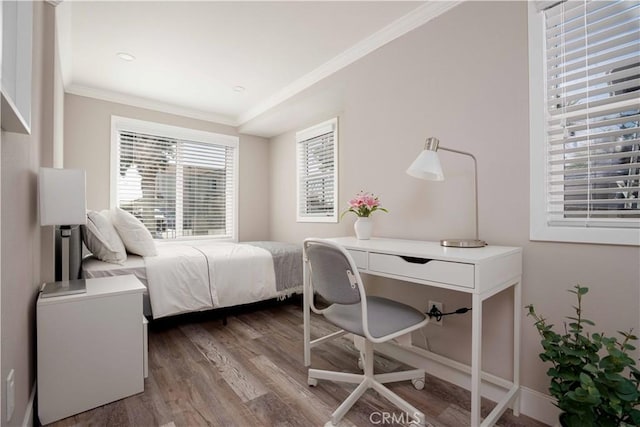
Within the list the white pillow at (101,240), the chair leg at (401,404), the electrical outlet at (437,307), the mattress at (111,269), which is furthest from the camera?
the white pillow at (101,240)

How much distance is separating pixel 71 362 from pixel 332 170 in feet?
8.94

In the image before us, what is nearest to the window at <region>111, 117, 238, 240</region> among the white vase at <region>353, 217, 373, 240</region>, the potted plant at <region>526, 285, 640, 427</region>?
the white vase at <region>353, 217, 373, 240</region>

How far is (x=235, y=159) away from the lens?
4.32m

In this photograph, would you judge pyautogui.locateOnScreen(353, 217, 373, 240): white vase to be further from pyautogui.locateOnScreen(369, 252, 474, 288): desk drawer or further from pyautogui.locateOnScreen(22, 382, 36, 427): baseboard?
pyautogui.locateOnScreen(22, 382, 36, 427): baseboard

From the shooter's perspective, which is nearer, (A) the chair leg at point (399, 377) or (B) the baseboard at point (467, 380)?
(B) the baseboard at point (467, 380)

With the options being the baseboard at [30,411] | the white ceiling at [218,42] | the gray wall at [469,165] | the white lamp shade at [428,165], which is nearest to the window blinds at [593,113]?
the gray wall at [469,165]

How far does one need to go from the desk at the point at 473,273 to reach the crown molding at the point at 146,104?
3.23 m

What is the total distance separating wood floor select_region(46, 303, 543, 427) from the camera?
1.44 m

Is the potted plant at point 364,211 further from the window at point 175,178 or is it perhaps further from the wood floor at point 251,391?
the window at point 175,178

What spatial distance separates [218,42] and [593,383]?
2.95 m

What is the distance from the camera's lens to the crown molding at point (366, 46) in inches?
74.4

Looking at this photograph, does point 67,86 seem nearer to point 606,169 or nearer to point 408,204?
point 408,204

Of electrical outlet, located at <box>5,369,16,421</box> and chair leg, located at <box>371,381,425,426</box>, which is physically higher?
electrical outlet, located at <box>5,369,16,421</box>

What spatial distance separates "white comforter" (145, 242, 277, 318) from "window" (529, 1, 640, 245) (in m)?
2.21
